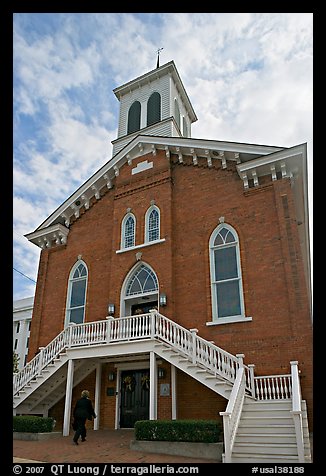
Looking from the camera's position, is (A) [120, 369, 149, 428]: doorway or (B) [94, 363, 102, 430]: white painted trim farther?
(B) [94, 363, 102, 430]: white painted trim

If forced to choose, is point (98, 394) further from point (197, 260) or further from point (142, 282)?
point (197, 260)

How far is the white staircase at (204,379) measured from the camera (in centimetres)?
830

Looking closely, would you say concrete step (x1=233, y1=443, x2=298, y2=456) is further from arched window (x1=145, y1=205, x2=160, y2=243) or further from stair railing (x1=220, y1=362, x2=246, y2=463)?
arched window (x1=145, y1=205, x2=160, y2=243)

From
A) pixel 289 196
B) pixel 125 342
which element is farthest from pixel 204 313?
pixel 289 196

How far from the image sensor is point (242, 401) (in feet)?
33.2

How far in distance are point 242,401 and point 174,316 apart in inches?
189

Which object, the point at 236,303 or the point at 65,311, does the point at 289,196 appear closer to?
the point at 236,303

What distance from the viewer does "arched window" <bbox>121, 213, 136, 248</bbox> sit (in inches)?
678

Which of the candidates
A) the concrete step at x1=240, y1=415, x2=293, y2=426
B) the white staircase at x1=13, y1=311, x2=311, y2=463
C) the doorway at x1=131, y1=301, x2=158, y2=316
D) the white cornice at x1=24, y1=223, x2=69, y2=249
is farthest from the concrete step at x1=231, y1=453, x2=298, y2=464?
the white cornice at x1=24, y1=223, x2=69, y2=249

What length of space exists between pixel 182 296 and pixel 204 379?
4.00 metres

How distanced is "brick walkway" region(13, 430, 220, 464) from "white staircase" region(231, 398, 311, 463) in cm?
87

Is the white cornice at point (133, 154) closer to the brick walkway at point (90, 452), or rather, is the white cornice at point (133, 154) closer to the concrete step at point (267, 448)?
the concrete step at point (267, 448)

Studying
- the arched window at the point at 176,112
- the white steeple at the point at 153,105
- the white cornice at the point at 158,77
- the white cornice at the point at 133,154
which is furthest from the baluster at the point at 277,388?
→ the white cornice at the point at 158,77
